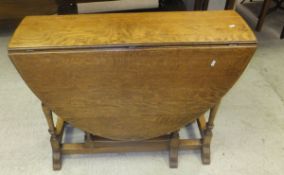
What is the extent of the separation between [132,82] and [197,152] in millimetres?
682

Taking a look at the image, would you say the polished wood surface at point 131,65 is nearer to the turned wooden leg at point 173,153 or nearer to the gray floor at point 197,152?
the turned wooden leg at point 173,153

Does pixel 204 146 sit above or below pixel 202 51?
below

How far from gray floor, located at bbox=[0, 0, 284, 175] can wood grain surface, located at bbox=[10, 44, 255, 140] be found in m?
0.30

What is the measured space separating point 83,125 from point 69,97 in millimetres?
171

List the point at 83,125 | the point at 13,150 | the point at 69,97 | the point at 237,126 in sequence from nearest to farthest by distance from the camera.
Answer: the point at 69,97
the point at 83,125
the point at 13,150
the point at 237,126

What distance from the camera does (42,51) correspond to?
103cm

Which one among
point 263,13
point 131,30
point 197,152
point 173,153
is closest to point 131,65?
point 131,30

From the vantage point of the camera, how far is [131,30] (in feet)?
3.68

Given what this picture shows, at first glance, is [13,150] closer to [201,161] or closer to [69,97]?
[69,97]

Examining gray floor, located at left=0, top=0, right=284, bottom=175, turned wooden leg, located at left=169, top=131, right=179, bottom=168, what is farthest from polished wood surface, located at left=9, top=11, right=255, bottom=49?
gray floor, located at left=0, top=0, right=284, bottom=175

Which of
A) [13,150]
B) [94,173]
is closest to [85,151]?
[94,173]

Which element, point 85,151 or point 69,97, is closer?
point 69,97

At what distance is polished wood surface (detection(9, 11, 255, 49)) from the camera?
3.45 feet

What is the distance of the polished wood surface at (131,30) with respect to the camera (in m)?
1.05
